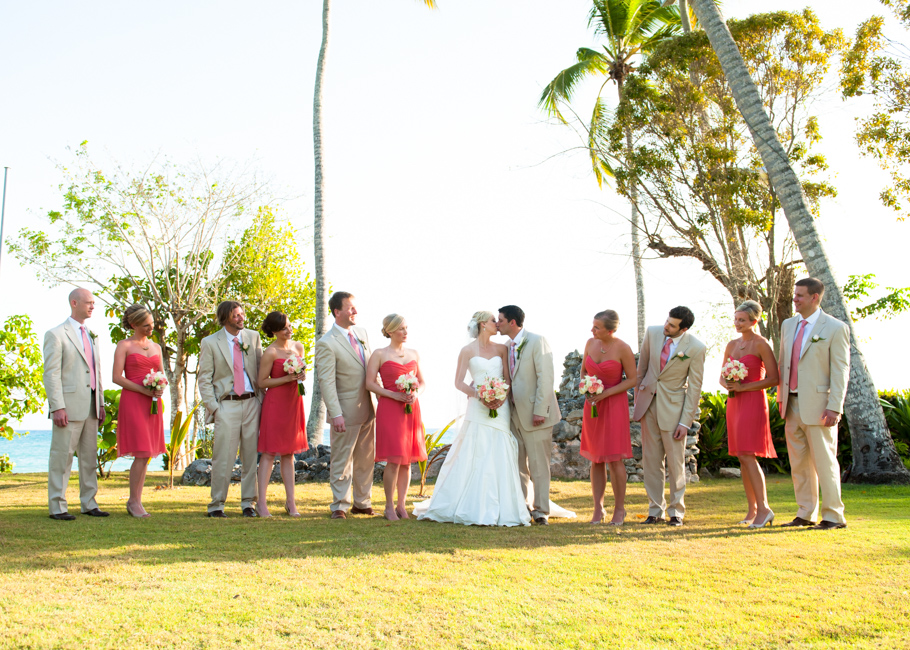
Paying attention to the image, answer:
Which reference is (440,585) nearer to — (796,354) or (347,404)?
(347,404)

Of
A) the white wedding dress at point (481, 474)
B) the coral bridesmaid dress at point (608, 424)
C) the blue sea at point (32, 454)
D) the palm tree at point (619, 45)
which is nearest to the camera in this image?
the white wedding dress at point (481, 474)

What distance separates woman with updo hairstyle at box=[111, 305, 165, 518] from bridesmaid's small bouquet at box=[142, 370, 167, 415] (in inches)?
1.2

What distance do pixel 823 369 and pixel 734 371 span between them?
2.62 feet

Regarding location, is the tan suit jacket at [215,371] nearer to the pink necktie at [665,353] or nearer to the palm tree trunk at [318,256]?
the pink necktie at [665,353]

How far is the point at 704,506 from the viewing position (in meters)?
9.00

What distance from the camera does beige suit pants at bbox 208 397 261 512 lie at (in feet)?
24.3

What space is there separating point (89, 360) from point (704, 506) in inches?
288

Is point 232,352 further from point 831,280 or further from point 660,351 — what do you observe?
point 831,280

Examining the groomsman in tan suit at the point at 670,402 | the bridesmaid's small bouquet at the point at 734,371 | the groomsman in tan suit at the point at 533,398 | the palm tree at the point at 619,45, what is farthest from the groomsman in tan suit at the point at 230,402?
the palm tree at the point at 619,45

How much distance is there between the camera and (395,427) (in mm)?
7379

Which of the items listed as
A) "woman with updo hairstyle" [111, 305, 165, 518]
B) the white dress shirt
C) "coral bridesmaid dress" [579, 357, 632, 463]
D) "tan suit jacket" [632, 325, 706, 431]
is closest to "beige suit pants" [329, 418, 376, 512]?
the white dress shirt

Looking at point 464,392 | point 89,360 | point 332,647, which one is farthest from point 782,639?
point 89,360

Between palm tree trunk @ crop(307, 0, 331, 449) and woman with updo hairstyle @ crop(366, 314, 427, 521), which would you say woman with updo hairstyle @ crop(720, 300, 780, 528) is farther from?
palm tree trunk @ crop(307, 0, 331, 449)

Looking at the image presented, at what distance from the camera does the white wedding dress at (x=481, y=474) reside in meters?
7.18
